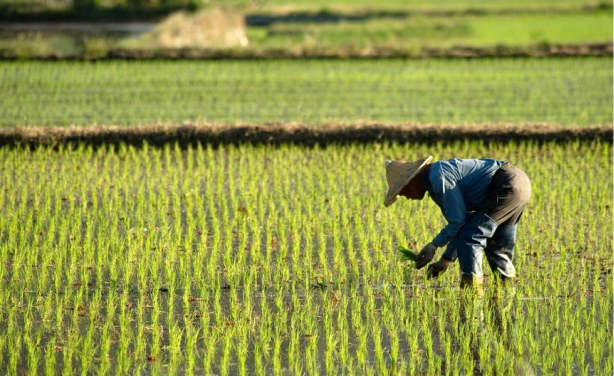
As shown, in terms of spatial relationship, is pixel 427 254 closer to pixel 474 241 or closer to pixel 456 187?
pixel 474 241

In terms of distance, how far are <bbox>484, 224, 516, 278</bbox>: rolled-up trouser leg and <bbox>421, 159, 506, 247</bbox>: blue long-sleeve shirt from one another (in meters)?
0.23

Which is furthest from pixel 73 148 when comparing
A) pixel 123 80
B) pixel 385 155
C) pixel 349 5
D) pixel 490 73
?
pixel 349 5

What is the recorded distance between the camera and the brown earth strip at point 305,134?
9703 mm

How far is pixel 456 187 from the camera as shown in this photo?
17.4 ft

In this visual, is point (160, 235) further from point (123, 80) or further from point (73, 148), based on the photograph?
point (123, 80)

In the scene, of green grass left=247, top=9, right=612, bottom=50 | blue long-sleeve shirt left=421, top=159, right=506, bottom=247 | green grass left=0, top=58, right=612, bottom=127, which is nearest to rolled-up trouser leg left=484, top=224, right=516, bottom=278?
blue long-sleeve shirt left=421, top=159, right=506, bottom=247

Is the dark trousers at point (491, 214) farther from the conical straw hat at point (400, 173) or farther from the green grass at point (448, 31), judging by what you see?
the green grass at point (448, 31)

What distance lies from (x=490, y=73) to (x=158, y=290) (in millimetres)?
9165

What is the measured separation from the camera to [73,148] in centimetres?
962

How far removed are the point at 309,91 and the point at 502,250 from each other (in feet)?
23.8

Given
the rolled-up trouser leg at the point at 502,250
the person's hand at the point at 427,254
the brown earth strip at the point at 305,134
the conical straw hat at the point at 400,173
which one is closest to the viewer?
the conical straw hat at the point at 400,173

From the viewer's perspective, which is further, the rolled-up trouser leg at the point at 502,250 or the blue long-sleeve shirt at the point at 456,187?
the rolled-up trouser leg at the point at 502,250

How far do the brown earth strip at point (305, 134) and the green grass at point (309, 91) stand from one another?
0.77 metres

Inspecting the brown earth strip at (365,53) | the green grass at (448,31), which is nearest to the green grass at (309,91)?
the brown earth strip at (365,53)
